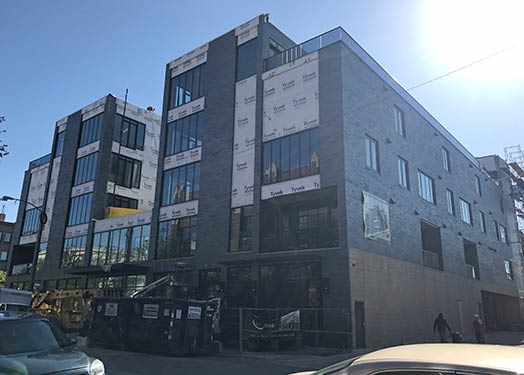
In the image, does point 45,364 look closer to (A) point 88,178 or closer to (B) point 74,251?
(B) point 74,251

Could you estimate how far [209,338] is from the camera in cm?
1535

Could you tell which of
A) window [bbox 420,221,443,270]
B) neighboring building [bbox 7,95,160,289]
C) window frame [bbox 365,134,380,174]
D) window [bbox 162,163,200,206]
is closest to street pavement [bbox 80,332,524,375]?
window frame [bbox 365,134,380,174]

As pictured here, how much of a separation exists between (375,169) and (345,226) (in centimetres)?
510

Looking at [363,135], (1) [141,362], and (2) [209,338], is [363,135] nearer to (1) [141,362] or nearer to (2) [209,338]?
(2) [209,338]

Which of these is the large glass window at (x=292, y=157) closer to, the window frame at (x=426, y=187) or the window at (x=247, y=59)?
the window at (x=247, y=59)

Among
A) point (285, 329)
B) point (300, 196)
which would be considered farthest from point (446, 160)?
point (285, 329)

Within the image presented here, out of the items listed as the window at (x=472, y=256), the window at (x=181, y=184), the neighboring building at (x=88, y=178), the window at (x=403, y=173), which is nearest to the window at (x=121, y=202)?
the neighboring building at (x=88, y=178)

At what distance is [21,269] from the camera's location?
42281 millimetres

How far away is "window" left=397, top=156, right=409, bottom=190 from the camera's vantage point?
25453 mm

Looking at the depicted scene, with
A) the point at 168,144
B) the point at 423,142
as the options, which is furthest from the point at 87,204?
the point at 423,142

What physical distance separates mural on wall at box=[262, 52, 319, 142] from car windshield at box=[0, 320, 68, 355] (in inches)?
634

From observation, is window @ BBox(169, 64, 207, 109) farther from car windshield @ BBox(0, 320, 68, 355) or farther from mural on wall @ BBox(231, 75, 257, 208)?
car windshield @ BBox(0, 320, 68, 355)

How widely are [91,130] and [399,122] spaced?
25.4m

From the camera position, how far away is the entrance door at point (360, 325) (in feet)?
59.7
